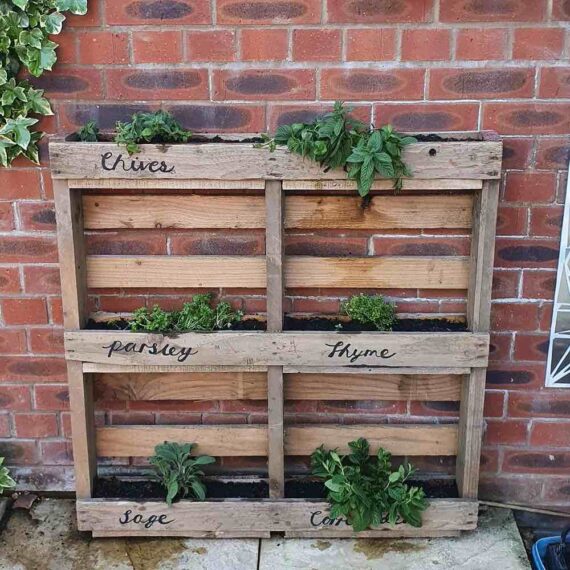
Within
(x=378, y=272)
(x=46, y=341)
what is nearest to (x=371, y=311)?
(x=378, y=272)

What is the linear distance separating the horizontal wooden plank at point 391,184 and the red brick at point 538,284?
1.40 feet

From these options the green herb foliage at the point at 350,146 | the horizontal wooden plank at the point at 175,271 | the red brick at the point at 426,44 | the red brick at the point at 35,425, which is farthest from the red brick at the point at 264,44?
the red brick at the point at 35,425

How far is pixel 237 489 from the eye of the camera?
2668mm

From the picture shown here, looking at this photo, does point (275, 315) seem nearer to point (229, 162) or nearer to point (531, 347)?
point (229, 162)

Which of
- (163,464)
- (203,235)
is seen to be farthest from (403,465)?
(203,235)

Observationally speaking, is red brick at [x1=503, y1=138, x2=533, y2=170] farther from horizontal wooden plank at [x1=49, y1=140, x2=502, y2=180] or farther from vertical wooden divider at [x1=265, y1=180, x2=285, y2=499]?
vertical wooden divider at [x1=265, y1=180, x2=285, y2=499]

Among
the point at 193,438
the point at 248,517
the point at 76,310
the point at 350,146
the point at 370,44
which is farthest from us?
the point at 193,438

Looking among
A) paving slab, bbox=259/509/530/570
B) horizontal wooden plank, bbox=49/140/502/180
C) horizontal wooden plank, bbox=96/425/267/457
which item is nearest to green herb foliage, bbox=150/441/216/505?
horizontal wooden plank, bbox=96/425/267/457

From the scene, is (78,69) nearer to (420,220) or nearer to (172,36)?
(172,36)

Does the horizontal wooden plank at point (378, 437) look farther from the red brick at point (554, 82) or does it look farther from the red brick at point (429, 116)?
the red brick at point (554, 82)

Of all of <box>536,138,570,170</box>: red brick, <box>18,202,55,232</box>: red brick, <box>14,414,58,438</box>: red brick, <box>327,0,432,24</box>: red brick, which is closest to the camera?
<box>327,0,432,24</box>: red brick

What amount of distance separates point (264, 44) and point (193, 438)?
1365mm

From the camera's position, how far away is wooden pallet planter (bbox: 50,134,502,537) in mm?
2289

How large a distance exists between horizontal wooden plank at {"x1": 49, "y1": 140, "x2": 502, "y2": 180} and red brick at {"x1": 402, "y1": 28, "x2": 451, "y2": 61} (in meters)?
0.30
